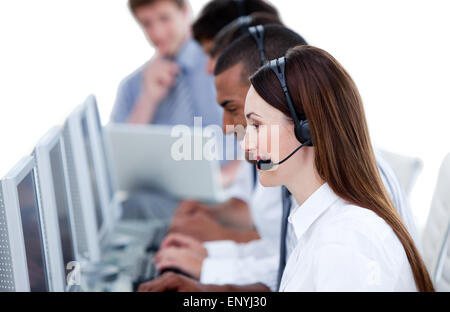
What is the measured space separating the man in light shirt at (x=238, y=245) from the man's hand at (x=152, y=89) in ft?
4.16

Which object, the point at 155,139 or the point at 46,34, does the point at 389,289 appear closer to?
the point at 155,139

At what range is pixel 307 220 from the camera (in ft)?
3.74

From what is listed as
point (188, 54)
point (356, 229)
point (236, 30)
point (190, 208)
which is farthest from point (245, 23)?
point (188, 54)

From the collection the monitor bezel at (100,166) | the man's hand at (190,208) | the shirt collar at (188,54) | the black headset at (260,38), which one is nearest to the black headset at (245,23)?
the black headset at (260,38)

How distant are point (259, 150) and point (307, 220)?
7.6 inches

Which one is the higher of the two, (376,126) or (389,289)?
(389,289)

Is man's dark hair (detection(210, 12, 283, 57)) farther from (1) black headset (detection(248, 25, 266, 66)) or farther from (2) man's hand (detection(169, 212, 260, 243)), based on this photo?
(2) man's hand (detection(169, 212, 260, 243))

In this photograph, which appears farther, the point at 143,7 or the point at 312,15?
the point at 312,15

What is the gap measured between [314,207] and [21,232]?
2.13 ft

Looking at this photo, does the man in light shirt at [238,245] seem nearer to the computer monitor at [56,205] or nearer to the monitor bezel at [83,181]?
the monitor bezel at [83,181]

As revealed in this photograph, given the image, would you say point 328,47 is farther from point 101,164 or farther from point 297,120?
point 297,120

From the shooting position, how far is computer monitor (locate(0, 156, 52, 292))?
1.09 meters

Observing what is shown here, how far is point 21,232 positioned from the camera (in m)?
1.11
